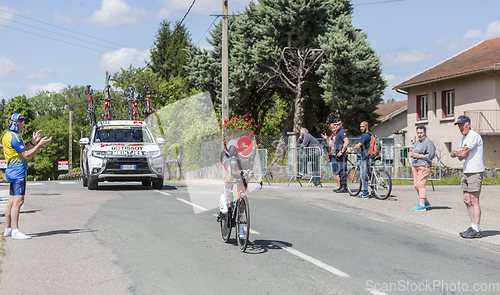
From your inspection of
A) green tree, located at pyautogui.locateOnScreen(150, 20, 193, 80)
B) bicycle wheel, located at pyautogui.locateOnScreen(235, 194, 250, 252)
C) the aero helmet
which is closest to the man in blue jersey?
the aero helmet

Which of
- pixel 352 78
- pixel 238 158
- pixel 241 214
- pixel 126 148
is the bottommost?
pixel 241 214

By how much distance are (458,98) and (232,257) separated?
2657cm

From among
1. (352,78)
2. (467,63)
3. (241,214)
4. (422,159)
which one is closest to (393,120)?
(467,63)

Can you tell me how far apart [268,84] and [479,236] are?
75.1 feet

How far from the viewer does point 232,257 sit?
6.45 meters

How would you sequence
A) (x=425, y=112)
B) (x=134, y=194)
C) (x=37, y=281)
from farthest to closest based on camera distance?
(x=425, y=112) → (x=134, y=194) → (x=37, y=281)

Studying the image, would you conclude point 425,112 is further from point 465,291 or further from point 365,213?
point 465,291

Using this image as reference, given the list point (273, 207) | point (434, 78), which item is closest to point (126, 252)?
point (273, 207)

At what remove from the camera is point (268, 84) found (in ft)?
99.2

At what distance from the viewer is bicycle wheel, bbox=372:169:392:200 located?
1305 centimetres

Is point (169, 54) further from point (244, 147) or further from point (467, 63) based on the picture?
point (244, 147)

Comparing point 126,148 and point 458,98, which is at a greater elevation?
point 458,98

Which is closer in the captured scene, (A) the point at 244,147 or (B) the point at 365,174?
(A) the point at 244,147

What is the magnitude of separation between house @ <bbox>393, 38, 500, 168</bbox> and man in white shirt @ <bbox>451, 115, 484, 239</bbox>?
1771cm
